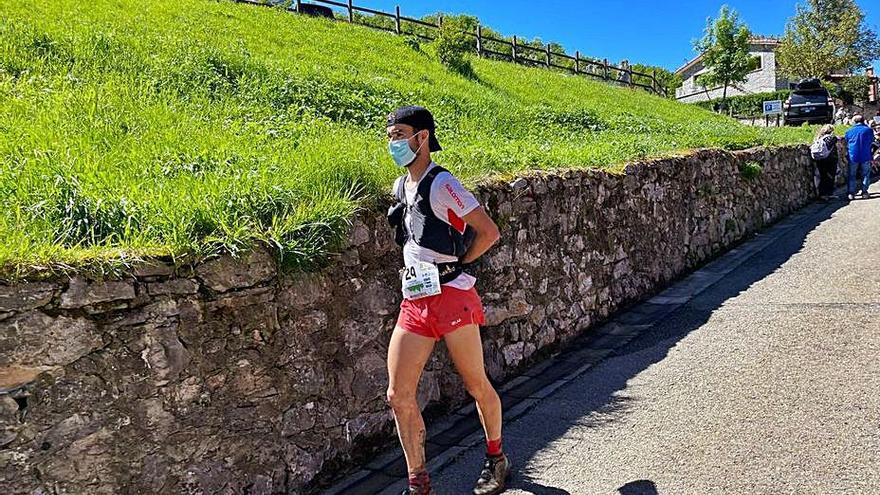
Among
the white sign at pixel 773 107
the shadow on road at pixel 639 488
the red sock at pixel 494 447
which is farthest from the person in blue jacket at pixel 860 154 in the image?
the white sign at pixel 773 107

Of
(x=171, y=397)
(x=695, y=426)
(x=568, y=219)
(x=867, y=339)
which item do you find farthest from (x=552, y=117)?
(x=171, y=397)

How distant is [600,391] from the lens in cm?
527

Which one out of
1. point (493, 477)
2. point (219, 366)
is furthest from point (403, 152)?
point (493, 477)

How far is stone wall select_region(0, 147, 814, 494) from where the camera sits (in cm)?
297

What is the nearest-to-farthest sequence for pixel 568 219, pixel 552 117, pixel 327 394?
pixel 327 394 → pixel 568 219 → pixel 552 117

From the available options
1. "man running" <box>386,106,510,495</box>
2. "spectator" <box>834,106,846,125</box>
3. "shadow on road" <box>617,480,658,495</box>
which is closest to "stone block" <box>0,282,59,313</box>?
"man running" <box>386,106,510,495</box>

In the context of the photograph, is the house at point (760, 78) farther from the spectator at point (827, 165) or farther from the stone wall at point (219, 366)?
the stone wall at point (219, 366)

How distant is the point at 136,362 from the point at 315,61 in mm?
11429

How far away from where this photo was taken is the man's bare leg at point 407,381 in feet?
11.4

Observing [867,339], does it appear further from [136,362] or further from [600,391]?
[136,362]

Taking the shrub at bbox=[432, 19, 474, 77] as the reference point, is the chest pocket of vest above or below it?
below

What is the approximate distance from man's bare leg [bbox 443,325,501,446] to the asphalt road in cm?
44

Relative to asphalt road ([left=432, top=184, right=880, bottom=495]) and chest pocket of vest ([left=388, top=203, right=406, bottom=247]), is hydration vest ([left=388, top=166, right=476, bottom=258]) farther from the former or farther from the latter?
asphalt road ([left=432, top=184, right=880, bottom=495])

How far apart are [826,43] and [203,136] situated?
149 ft
